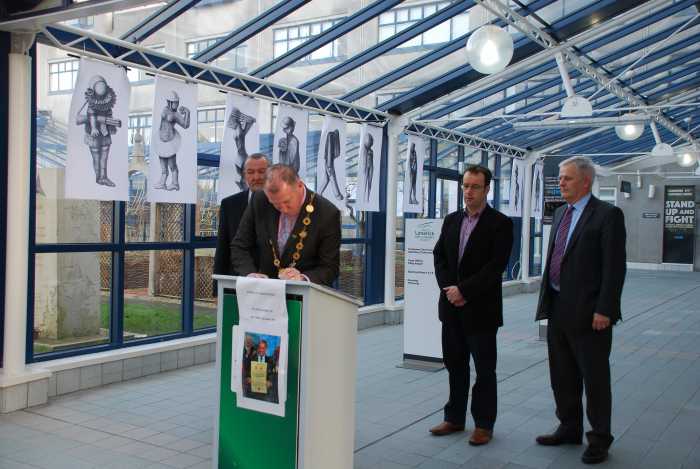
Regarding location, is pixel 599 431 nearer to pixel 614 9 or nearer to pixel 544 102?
pixel 614 9

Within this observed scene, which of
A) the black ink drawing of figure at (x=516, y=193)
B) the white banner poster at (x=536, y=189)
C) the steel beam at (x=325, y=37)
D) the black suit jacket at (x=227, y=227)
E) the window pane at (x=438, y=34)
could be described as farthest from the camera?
the white banner poster at (x=536, y=189)

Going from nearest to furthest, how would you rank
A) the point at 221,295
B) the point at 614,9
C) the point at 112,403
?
the point at 221,295, the point at 112,403, the point at 614,9

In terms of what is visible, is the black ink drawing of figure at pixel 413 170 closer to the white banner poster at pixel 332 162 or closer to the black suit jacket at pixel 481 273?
the white banner poster at pixel 332 162

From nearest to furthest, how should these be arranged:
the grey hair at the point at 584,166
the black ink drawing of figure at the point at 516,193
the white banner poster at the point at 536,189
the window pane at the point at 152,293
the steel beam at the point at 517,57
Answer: the grey hair at the point at 584,166
the window pane at the point at 152,293
the steel beam at the point at 517,57
the black ink drawing of figure at the point at 516,193
the white banner poster at the point at 536,189

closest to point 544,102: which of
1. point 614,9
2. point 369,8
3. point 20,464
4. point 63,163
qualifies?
point 614,9

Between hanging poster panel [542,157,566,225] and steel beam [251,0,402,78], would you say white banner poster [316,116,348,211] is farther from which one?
hanging poster panel [542,157,566,225]

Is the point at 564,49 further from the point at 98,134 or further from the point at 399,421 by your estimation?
the point at 98,134

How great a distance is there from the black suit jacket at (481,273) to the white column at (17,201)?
3226mm

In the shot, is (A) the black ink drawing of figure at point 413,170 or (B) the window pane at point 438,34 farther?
(A) the black ink drawing of figure at point 413,170

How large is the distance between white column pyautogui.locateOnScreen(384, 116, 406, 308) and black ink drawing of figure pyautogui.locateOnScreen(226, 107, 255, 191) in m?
3.27

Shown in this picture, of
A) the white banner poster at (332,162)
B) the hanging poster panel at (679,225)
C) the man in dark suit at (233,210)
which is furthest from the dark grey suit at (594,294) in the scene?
the hanging poster panel at (679,225)

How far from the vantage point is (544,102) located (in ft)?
38.0

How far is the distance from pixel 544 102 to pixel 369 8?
18.4ft

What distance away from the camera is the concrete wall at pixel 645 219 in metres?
24.2
